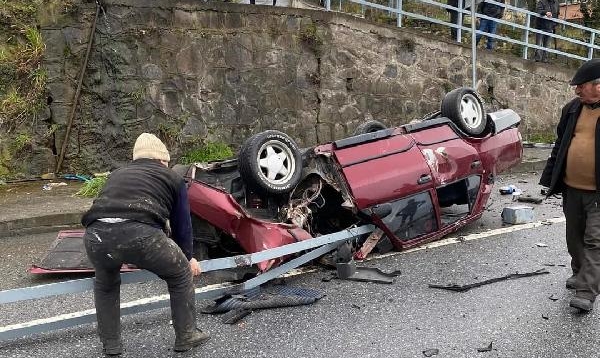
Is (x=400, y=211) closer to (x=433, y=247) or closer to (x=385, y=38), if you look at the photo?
(x=433, y=247)

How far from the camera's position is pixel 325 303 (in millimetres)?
4574

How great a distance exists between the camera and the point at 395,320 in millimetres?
4227

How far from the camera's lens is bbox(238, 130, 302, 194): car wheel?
5035mm

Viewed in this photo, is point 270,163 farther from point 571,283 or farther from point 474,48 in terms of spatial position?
point 474,48

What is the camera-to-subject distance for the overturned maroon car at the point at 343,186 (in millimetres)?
4969

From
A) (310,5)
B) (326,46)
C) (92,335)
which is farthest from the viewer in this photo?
(310,5)

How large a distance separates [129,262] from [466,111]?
4.30 metres

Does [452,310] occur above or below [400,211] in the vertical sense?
below

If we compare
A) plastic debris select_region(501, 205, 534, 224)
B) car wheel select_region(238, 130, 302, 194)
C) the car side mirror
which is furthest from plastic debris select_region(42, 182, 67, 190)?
plastic debris select_region(501, 205, 534, 224)

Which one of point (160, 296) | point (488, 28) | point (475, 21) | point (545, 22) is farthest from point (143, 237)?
point (545, 22)

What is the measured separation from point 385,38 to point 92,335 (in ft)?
28.7

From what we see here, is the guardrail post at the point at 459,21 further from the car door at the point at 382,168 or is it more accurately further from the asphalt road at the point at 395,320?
the asphalt road at the point at 395,320

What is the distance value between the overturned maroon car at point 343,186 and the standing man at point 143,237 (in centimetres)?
107

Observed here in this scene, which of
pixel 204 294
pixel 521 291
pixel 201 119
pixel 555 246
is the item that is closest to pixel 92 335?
pixel 204 294
